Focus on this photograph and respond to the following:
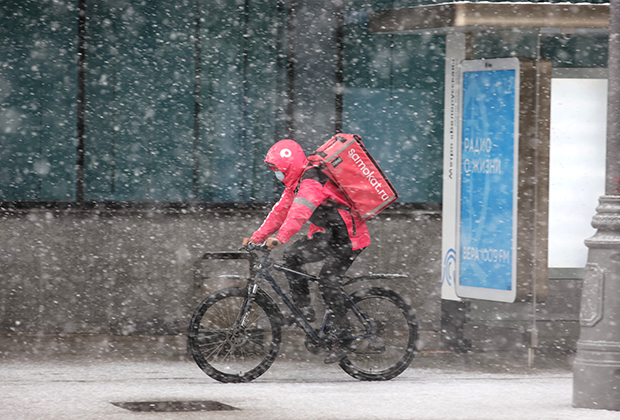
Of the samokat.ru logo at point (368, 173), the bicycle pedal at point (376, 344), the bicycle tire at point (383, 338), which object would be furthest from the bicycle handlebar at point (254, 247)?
the bicycle pedal at point (376, 344)

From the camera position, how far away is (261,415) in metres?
7.08

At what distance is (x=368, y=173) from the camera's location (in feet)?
27.7

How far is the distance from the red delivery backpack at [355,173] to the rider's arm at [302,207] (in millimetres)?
180

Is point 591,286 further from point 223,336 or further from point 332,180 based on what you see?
point 223,336

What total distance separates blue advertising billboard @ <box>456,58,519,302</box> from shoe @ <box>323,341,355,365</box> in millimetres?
1895

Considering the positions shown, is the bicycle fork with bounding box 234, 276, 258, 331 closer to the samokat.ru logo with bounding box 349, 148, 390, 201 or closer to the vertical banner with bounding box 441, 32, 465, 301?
the samokat.ru logo with bounding box 349, 148, 390, 201

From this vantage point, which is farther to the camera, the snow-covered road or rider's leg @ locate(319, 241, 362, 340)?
rider's leg @ locate(319, 241, 362, 340)

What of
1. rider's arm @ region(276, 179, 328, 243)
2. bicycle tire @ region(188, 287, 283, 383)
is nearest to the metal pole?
rider's arm @ region(276, 179, 328, 243)

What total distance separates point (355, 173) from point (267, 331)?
141cm

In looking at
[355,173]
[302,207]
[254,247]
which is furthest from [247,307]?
[355,173]

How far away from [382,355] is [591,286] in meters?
2.05

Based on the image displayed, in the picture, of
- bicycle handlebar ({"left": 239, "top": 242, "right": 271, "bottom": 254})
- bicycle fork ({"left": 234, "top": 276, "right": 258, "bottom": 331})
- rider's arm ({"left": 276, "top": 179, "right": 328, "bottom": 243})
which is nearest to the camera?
rider's arm ({"left": 276, "top": 179, "right": 328, "bottom": 243})

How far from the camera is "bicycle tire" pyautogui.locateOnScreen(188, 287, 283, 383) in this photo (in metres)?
8.40

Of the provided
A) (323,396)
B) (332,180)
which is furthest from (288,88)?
(323,396)
